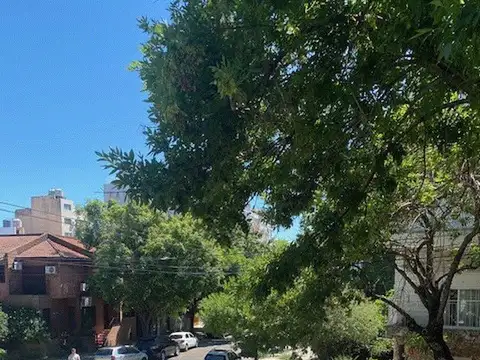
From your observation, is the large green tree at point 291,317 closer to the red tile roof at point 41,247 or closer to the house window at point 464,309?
the house window at point 464,309

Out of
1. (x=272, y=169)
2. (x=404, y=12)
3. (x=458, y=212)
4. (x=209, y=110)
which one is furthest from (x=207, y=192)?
(x=458, y=212)

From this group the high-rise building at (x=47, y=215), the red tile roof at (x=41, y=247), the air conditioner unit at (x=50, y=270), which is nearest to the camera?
the air conditioner unit at (x=50, y=270)

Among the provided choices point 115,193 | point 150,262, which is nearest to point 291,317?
point 115,193

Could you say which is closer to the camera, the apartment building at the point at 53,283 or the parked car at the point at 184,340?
the apartment building at the point at 53,283

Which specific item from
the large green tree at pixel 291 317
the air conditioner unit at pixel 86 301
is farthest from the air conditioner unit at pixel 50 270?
the large green tree at pixel 291 317

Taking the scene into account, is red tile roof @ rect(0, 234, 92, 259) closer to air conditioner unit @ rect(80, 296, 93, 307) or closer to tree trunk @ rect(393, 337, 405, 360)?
air conditioner unit @ rect(80, 296, 93, 307)

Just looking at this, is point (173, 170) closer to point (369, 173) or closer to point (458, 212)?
point (369, 173)

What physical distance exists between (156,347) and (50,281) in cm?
781

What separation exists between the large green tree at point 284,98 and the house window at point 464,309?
1041cm

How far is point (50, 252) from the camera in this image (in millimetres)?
36188

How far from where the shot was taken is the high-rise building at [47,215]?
64188mm

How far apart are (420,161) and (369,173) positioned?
2822 millimetres

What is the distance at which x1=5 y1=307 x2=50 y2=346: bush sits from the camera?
3059cm

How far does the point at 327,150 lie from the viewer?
631cm
